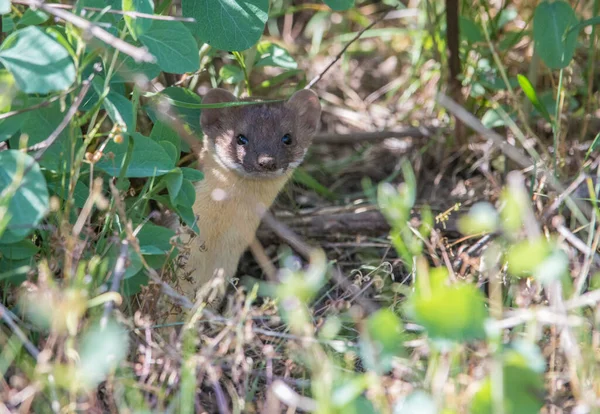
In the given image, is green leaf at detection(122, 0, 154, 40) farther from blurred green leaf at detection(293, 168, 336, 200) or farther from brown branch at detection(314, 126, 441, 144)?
brown branch at detection(314, 126, 441, 144)

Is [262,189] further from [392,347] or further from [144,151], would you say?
[392,347]

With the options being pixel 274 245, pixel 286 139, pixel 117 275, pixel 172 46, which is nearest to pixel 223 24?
pixel 172 46

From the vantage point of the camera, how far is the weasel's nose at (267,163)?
3404mm

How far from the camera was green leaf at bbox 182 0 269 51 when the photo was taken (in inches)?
110

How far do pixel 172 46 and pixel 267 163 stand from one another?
1.00 m

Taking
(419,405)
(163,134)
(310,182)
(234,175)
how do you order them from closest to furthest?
(419,405) → (163,134) → (234,175) → (310,182)

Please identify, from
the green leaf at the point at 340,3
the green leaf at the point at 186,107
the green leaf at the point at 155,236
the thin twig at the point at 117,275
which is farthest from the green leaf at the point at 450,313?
the green leaf at the point at 340,3

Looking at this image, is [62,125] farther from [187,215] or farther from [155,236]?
[187,215]

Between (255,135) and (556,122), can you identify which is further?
(255,135)

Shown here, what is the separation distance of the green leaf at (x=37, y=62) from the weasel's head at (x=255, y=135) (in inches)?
46.1

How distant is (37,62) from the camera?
2.21 m

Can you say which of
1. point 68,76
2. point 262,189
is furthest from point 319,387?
point 262,189

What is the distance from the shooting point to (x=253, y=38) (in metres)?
2.81

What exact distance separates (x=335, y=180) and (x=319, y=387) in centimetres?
286
